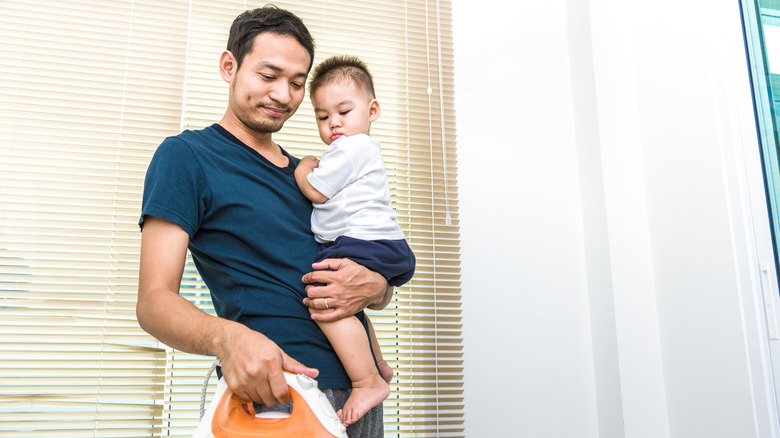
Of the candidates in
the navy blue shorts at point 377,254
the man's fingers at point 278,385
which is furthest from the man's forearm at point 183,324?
the navy blue shorts at point 377,254

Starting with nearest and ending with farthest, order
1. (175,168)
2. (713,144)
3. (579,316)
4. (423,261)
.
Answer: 1. (175,168)
2. (713,144)
3. (423,261)
4. (579,316)

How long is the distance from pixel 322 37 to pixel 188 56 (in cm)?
52

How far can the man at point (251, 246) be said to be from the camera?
1061mm

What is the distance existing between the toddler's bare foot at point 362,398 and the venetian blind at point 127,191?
0.98m

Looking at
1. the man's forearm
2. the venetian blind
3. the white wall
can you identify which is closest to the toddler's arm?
the man's forearm

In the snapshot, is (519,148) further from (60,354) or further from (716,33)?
(60,354)

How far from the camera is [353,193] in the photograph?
1440mm

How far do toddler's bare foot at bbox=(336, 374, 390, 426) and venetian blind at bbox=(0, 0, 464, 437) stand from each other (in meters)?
0.98

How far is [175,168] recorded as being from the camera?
117cm

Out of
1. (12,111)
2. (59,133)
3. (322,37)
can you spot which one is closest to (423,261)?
(322,37)

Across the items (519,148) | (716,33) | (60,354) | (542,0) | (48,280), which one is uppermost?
(542,0)

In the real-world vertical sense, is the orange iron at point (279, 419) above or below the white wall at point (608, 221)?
below

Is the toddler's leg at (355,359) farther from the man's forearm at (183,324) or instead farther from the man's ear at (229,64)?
the man's ear at (229,64)

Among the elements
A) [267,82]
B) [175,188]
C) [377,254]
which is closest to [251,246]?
[175,188]
